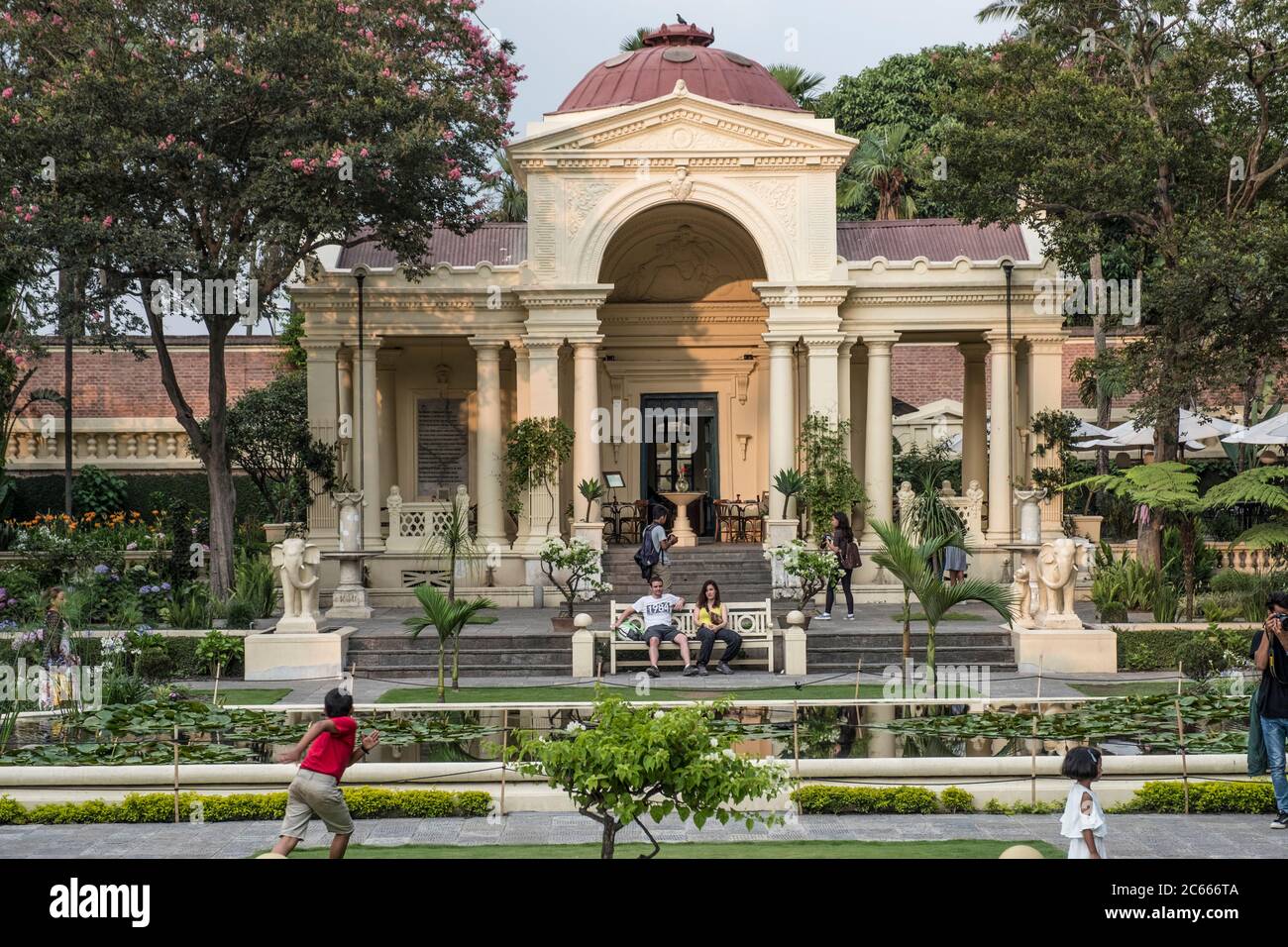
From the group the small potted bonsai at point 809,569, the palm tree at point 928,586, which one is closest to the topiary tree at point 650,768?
the palm tree at point 928,586

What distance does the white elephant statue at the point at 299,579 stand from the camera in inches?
767

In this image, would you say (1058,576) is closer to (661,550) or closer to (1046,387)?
(661,550)

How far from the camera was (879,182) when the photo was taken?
40.5 meters

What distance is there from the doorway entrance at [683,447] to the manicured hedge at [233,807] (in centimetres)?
1684

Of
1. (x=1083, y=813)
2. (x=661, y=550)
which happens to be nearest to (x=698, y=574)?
(x=661, y=550)

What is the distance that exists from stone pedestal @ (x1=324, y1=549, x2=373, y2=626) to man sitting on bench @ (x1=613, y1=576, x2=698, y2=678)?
5154mm

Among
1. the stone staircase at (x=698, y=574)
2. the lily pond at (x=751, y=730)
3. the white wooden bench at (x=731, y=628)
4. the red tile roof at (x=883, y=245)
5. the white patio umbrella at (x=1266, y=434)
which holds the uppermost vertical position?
the red tile roof at (x=883, y=245)

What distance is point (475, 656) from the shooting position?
19.7m

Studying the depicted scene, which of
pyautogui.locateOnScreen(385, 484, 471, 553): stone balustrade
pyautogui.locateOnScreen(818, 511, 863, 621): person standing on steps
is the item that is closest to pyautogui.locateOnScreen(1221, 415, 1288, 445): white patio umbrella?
pyautogui.locateOnScreen(818, 511, 863, 621): person standing on steps

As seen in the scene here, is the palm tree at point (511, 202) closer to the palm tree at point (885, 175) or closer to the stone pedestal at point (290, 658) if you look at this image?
the palm tree at point (885, 175)

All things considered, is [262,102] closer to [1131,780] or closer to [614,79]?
[614,79]

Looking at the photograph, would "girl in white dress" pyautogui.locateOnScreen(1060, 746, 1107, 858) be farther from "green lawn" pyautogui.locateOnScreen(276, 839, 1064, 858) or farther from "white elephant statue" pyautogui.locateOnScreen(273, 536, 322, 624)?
"white elephant statue" pyautogui.locateOnScreen(273, 536, 322, 624)

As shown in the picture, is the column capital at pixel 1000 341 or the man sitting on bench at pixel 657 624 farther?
the column capital at pixel 1000 341

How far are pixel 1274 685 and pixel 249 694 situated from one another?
11.3 m
